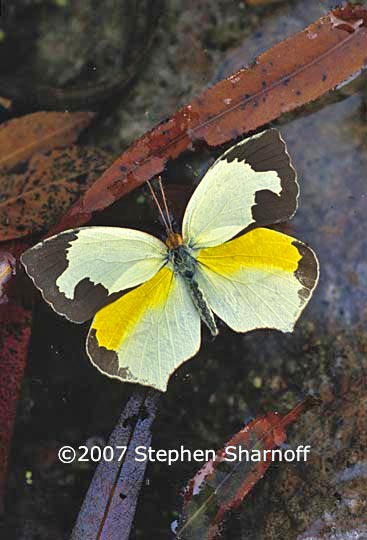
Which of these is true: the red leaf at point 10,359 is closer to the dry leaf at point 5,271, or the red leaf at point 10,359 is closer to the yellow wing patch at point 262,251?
the dry leaf at point 5,271

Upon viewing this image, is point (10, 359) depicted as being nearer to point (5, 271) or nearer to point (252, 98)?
point (5, 271)

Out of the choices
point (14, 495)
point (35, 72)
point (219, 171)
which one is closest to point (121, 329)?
point (219, 171)

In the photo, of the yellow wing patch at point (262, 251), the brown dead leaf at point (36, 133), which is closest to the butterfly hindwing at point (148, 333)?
the yellow wing patch at point (262, 251)

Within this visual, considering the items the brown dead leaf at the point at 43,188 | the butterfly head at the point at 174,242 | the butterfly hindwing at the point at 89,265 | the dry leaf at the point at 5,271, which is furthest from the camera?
the brown dead leaf at the point at 43,188

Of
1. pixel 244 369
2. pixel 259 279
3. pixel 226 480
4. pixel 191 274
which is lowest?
pixel 226 480

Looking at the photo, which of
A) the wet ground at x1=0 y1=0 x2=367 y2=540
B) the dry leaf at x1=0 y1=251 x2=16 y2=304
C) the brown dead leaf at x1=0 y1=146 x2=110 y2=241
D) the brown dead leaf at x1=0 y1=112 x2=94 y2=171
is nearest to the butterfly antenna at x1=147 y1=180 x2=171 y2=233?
the wet ground at x1=0 y1=0 x2=367 y2=540

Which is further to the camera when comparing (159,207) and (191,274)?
(159,207)

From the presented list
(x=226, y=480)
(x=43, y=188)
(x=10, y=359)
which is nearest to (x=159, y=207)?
(x=43, y=188)

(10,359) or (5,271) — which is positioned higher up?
(5,271)
